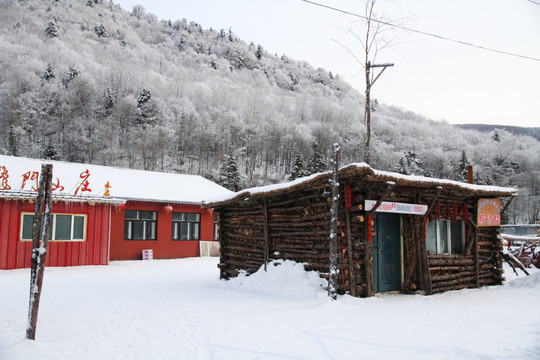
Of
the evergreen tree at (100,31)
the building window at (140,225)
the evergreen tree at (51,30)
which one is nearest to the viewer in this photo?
the building window at (140,225)

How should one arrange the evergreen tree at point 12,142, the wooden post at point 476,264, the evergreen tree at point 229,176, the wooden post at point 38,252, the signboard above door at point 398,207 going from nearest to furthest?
the wooden post at point 38,252
the signboard above door at point 398,207
the wooden post at point 476,264
the evergreen tree at point 229,176
the evergreen tree at point 12,142

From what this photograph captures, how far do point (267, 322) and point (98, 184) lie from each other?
14399 millimetres

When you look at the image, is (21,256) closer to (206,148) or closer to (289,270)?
(289,270)

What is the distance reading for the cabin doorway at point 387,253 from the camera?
958 cm

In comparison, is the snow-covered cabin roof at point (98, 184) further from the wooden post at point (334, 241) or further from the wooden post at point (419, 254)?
the wooden post at point (419, 254)

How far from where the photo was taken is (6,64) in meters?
57.6

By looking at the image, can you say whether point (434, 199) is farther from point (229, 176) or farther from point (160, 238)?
point (229, 176)

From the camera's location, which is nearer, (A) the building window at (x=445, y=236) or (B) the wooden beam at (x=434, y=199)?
(B) the wooden beam at (x=434, y=199)

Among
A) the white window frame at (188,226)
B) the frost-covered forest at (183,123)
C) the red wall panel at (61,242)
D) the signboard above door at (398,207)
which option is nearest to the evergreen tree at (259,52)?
the frost-covered forest at (183,123)

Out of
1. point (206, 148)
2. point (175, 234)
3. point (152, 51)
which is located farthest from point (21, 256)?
point (152, 51)

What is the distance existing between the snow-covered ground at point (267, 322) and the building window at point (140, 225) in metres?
→ 7.43

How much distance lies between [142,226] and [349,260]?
43.2 ft

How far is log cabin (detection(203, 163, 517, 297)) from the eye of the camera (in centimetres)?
873

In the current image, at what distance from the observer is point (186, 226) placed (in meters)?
20.8
